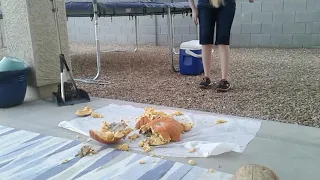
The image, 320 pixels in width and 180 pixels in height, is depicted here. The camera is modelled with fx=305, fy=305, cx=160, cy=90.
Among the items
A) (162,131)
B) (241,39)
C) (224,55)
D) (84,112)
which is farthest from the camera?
(241,39)

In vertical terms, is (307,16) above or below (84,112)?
above

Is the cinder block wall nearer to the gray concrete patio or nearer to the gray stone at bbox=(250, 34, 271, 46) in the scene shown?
the gray stone at bbox=(250, 34, 271, 46)

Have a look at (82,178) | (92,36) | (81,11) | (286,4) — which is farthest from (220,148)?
(92,36)

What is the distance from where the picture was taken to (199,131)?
1.59 m

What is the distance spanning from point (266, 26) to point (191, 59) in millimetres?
2364

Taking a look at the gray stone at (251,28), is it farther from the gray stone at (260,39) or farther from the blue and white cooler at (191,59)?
the blue and white cooler at (191,59)

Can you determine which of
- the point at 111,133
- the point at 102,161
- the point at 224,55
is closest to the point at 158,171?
the point at 102,161

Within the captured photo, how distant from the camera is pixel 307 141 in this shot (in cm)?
142

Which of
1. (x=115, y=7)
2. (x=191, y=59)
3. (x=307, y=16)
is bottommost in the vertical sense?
(x=191, y=59)

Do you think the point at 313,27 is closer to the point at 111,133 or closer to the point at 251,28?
the point at 251,28

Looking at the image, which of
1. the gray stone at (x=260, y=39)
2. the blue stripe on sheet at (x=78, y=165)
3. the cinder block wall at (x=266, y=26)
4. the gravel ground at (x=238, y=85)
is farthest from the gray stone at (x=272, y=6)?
the blue stripe on sheet at (x=78, y=165)

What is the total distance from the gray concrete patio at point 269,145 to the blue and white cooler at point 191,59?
4.66ft

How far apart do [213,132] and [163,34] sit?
4338 mm

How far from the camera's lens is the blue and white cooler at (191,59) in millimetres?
3029
